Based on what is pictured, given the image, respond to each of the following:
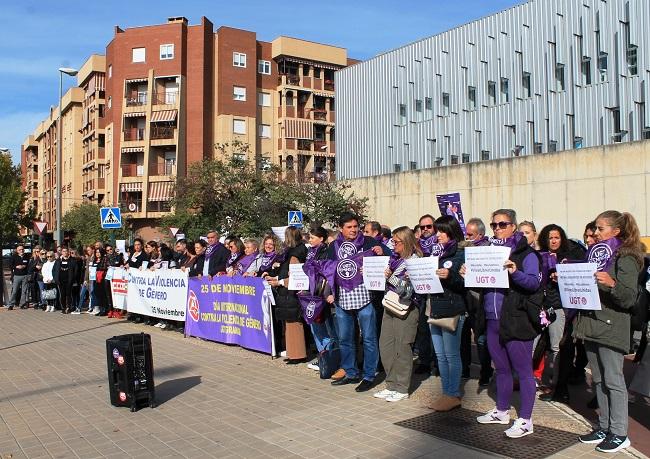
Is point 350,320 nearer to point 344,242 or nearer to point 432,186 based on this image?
point 344,242

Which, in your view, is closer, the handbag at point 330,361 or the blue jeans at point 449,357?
the blue jeans at point 449,357

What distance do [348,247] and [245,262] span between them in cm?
327

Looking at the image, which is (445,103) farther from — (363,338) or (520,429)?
(520,429)

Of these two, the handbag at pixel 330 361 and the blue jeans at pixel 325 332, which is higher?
the blue jeans at pixel 325 332

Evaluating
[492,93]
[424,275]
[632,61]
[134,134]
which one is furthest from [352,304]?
[134,134]

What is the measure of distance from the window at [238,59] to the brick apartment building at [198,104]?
0.09 m

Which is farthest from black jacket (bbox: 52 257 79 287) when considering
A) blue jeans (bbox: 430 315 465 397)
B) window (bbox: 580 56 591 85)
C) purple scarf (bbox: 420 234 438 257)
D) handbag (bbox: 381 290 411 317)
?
window (bbox: 580 56 591 85)

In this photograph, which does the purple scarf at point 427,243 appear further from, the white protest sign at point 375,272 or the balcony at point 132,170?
the balcony at point 132,170

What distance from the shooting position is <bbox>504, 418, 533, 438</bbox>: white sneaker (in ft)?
18.3

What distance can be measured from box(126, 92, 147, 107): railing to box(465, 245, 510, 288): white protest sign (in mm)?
55111

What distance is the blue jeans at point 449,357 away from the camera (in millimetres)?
6445

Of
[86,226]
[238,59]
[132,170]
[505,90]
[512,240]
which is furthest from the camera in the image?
[238,59]

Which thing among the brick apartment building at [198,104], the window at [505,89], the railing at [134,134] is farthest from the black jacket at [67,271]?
the railing at [134,134]

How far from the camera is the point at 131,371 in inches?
267
